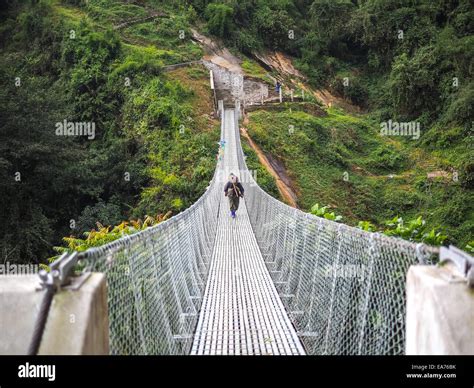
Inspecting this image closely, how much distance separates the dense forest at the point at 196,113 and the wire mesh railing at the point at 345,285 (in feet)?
26.9

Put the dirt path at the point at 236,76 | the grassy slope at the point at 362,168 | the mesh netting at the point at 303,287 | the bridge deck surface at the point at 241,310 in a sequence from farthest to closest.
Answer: the dirt path at the point at 236,76 < the grassy slope at the point at 362,168 < the bridge deck surface at the point at 241,310 < the mesh netting at the point at 303,287

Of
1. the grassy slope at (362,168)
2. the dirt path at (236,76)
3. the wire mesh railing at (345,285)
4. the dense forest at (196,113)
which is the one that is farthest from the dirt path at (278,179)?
the wire mesh railing at (345,285)

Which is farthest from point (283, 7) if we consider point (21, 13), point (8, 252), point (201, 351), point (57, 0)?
point (201, 351)

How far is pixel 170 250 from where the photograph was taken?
3307 millimetres

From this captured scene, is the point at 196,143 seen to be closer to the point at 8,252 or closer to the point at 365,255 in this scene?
the point at 8,252

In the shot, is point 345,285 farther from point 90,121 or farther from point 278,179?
point 90,121

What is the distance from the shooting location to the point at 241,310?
388cm

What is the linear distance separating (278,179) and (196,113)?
522cm

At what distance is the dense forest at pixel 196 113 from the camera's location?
40.7 feet

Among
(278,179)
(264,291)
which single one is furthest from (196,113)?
(264,291)

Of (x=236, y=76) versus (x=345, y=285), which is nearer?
(x=345, y=285)

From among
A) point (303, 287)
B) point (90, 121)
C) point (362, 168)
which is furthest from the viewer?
point (362, 168)

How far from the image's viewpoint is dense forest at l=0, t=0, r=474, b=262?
12391 millimetres

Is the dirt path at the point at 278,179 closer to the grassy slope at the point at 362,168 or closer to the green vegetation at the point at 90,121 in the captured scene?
the grassy slope at the point at 362,168
